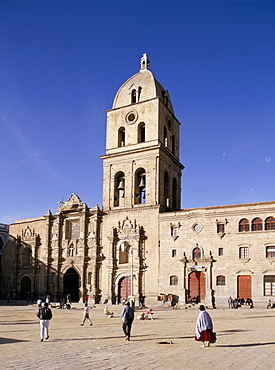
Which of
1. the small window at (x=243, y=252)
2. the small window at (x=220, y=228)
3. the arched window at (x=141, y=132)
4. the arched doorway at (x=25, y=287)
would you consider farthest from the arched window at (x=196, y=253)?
the arched doorway at (x=25, y=287)

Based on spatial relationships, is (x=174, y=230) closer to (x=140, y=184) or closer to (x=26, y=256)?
(x=140, y=184)

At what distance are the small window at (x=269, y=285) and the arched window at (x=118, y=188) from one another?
19412 mm

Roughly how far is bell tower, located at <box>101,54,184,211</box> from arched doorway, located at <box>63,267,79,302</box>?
31.3 ft

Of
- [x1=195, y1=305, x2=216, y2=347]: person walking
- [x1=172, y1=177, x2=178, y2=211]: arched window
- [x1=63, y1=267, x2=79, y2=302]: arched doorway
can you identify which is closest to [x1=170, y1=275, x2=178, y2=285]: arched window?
[x1=172, y1=177, x2=178, y2=211]: arched window

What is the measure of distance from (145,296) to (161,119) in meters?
20.8

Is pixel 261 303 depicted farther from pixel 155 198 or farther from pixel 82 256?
pixel 82 256

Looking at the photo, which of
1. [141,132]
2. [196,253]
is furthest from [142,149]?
[196,253]

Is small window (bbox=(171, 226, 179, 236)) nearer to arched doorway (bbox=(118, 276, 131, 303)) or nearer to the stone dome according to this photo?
arched doorway (bbox=(118, 276, 131, 303))

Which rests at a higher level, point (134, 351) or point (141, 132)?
point (141, 132)

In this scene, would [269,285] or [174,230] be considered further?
[174,230]

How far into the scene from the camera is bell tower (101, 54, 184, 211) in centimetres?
5053

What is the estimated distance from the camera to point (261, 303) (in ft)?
133

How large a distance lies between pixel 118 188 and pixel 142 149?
18.4ft

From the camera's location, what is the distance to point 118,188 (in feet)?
172
